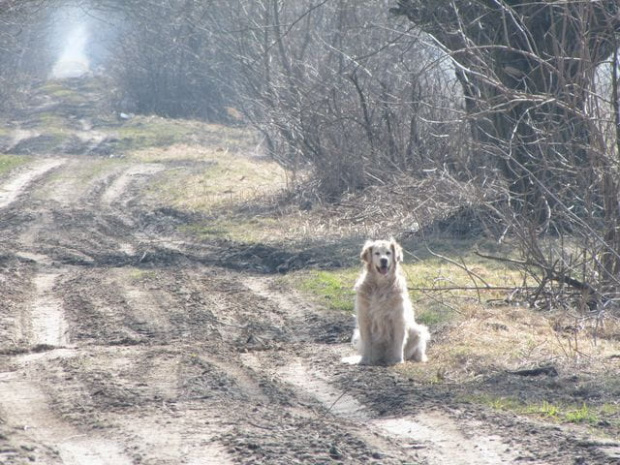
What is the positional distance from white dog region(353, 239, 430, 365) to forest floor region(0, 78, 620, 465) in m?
0.34

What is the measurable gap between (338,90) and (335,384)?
43.6 ft

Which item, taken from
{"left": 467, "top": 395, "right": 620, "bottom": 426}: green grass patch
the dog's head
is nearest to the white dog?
the dog's head

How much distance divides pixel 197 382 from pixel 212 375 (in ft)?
0.96

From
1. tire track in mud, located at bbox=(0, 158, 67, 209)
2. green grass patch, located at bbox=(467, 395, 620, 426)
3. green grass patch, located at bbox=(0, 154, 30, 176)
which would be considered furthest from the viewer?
green grass patch, located at bbox=(0, 154, 30, 176)

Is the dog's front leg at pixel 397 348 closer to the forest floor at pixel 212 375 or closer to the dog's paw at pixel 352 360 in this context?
the dog's paw at pixel 352 360

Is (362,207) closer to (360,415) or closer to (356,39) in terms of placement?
(356,39)

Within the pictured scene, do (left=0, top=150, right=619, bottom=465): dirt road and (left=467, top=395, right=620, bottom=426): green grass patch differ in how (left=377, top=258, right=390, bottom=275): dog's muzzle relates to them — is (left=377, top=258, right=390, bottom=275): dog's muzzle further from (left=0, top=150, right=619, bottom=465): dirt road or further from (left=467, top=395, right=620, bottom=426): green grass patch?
(left=467, top=395, right=620, bottom=426): green grass patch

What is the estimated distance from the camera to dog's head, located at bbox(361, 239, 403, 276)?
10.3 m

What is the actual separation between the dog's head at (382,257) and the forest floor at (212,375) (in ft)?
3.26

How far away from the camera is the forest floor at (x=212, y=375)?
22.5 feet

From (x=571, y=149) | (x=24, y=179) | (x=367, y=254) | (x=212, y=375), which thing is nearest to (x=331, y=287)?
(x=367, y=254)

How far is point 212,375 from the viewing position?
9164 millimetres

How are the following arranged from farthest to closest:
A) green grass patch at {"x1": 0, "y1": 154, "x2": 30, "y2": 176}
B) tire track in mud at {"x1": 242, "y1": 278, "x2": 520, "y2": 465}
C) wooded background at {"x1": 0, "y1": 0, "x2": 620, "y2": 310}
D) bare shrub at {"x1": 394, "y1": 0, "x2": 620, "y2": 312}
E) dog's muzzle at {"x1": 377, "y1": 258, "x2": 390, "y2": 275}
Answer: green grass patch at {"x1": 0, "y1": 154, "x2": 30, "y2": 176}, wooded background at {"x1": 0, "y1": 0, "x2": 620, "y2": 310}, dog's muzzle at {"x1": 377, "y1": 258, "x2": 390, "y2": 275}, bare shrub at {"x1": 394, "y1": 0, "x2": 620, "y2": 312}, tire track in mud at {"x1": 242, "y1": 278, "x2": 520, "y2": 465}

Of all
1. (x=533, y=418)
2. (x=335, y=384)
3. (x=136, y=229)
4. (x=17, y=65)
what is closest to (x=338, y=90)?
(x=136, y=229)
